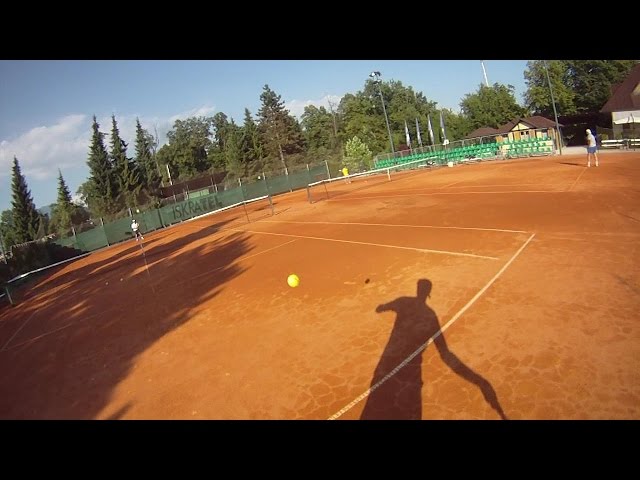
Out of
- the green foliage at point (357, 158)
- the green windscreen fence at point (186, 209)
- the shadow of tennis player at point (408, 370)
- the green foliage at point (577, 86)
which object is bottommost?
the shadow of tennis player at point (408, 370)

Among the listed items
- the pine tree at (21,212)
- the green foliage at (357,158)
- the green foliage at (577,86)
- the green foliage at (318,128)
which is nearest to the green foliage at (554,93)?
the green foliage at (577,86)

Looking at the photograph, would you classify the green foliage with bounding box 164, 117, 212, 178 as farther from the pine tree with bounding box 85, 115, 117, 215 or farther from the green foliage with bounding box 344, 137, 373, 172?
the green foliage with bounding box 344, 137, 373, 172

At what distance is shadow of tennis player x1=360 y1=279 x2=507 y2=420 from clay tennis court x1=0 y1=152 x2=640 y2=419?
0.08ft

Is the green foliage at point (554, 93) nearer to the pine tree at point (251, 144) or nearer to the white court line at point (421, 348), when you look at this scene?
the pine tree at point (251, 144)

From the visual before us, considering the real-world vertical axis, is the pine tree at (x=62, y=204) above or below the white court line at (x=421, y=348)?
above

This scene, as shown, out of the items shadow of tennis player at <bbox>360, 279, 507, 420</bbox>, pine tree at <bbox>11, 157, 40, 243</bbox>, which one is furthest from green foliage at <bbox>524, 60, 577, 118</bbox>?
pine tree at <bbox>11, 157, 40, 243</bbox>

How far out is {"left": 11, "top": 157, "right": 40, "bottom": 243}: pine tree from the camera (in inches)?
2036

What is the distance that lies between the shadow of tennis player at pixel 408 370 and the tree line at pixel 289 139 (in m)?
37.5

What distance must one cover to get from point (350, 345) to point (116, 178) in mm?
56434

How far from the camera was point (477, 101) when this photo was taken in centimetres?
6275

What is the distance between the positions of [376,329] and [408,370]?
146cm

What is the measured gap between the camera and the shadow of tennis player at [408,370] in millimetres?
4996

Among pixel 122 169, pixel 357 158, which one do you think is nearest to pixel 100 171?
pixel 122 169
